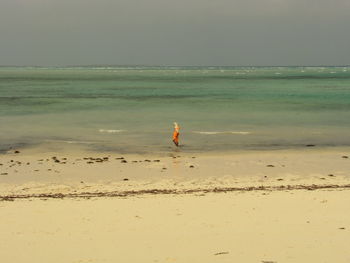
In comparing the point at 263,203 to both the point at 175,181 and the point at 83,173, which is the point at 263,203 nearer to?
the point at 175,181

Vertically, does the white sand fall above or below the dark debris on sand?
above

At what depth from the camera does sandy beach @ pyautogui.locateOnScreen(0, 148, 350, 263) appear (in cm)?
959

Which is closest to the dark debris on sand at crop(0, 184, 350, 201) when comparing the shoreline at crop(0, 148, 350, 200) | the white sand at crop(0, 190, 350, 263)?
the shoreline at crop(0, 148, 350, 200)

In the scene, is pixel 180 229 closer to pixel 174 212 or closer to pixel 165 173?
pixel 174 212

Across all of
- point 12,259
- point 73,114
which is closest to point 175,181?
point 12,259

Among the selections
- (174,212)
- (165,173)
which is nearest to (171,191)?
(174,212)

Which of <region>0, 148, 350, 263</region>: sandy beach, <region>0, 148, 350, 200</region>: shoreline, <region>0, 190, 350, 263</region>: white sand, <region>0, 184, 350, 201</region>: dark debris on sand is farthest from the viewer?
<region>0, 148, 350, 200</region>: shoreline

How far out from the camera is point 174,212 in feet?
40.0

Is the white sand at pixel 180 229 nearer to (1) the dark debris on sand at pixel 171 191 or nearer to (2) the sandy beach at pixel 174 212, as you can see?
(2) the sandy beach at pixel 174 212

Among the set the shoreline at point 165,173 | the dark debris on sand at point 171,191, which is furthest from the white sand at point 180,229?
the shoreline at point 165,173

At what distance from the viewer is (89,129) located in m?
34.2

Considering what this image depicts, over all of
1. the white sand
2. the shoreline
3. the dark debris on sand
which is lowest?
the shoreline

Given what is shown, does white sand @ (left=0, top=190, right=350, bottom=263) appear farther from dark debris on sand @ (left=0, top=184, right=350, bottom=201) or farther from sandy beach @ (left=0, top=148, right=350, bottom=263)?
dark debris on sand @ (left=0, top=184, right=350, bottom=201)

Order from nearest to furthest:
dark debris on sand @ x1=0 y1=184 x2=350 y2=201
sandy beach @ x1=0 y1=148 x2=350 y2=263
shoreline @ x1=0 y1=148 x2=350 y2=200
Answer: sandy beach @ x1=0 y1=148 x2=350 y2=263 < dark debris on sand @ x1=0 y1=184 x2=350 y2=201 < shoreline @ x1=0 y1=148 x2=350 y2=200
